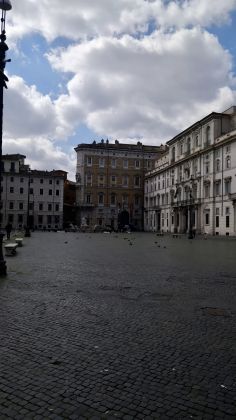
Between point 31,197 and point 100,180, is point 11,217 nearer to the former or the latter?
point 31,197

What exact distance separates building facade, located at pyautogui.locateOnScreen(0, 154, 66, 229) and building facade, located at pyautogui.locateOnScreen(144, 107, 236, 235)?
77.3 feet

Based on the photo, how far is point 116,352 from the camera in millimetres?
4934

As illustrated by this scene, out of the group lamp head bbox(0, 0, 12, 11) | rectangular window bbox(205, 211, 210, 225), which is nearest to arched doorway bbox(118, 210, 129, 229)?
rectangular window bbox(205, 211, 210, 225)

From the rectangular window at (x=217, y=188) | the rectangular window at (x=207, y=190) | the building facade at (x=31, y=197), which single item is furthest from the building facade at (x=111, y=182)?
the rectangular window at (x=217, y=188)

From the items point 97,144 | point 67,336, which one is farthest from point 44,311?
point 97,144

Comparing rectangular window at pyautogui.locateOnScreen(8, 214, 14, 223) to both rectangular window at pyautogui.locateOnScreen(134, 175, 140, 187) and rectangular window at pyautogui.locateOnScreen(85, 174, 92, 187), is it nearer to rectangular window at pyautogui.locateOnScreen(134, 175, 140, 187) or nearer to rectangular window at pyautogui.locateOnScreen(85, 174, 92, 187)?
rectangular window at pyautogui.locateOnScreen(85, 174, 92, 187)

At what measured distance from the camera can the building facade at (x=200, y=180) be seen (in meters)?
59.1

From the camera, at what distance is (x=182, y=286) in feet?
33.0

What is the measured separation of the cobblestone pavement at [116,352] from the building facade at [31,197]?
81.0 m

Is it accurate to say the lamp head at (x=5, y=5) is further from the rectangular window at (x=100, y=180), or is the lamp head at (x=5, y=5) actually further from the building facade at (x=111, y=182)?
the rectangular window at (x=100, y=180)

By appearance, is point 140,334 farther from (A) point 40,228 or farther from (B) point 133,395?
(A) point 40,228

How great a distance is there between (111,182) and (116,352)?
94.2 metres

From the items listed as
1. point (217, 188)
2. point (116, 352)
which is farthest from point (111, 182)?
point (116, 352)

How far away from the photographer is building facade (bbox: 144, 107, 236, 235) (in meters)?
59.1
